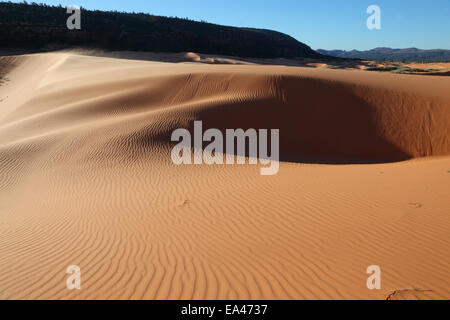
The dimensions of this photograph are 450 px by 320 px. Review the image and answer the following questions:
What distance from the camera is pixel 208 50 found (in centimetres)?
5419

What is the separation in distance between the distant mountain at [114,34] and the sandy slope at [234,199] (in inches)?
1407

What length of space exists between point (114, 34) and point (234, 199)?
51100 millimetres

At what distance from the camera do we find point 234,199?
20.3ft

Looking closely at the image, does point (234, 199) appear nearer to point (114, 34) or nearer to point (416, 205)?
point (416, 205)

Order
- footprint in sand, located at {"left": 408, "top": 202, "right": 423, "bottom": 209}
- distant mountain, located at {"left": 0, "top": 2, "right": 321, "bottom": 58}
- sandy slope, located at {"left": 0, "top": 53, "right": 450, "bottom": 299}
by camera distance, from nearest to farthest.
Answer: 1. sandy slope, located at {"left": 0, "top": 53, "right": 450, "bottom": 299}
2. footprint in sand, located at {"left": 408, "top": 202, "right": 423, "bottom": 209}
3. distant mountain, located at {"left": 0, "top": 2, "right": 321, "bottom": 58}

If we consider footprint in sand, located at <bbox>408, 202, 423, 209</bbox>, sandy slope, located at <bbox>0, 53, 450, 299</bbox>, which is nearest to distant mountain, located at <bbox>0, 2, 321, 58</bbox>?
sandy slope, located at <bbox>0, 53, 450, 299</bbox>

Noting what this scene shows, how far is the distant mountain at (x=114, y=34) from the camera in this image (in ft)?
141

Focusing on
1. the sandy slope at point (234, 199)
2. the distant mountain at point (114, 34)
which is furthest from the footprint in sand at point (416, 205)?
the distant mountain at point (114, 34)

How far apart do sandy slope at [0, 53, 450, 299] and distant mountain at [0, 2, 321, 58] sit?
1407 inches

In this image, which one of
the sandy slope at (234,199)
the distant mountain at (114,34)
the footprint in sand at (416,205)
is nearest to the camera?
the sandy slope at (234,199)

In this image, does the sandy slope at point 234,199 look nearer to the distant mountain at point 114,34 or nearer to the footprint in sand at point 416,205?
the footprint in sand at point 416,205

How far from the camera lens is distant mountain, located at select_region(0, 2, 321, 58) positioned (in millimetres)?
42969

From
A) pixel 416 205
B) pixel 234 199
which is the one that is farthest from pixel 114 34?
pixel 416 205

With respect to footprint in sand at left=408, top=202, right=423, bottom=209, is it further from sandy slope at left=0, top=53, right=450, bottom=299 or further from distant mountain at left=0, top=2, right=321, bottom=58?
distant mountain at left=0, top=2, right=321, bottom=58
